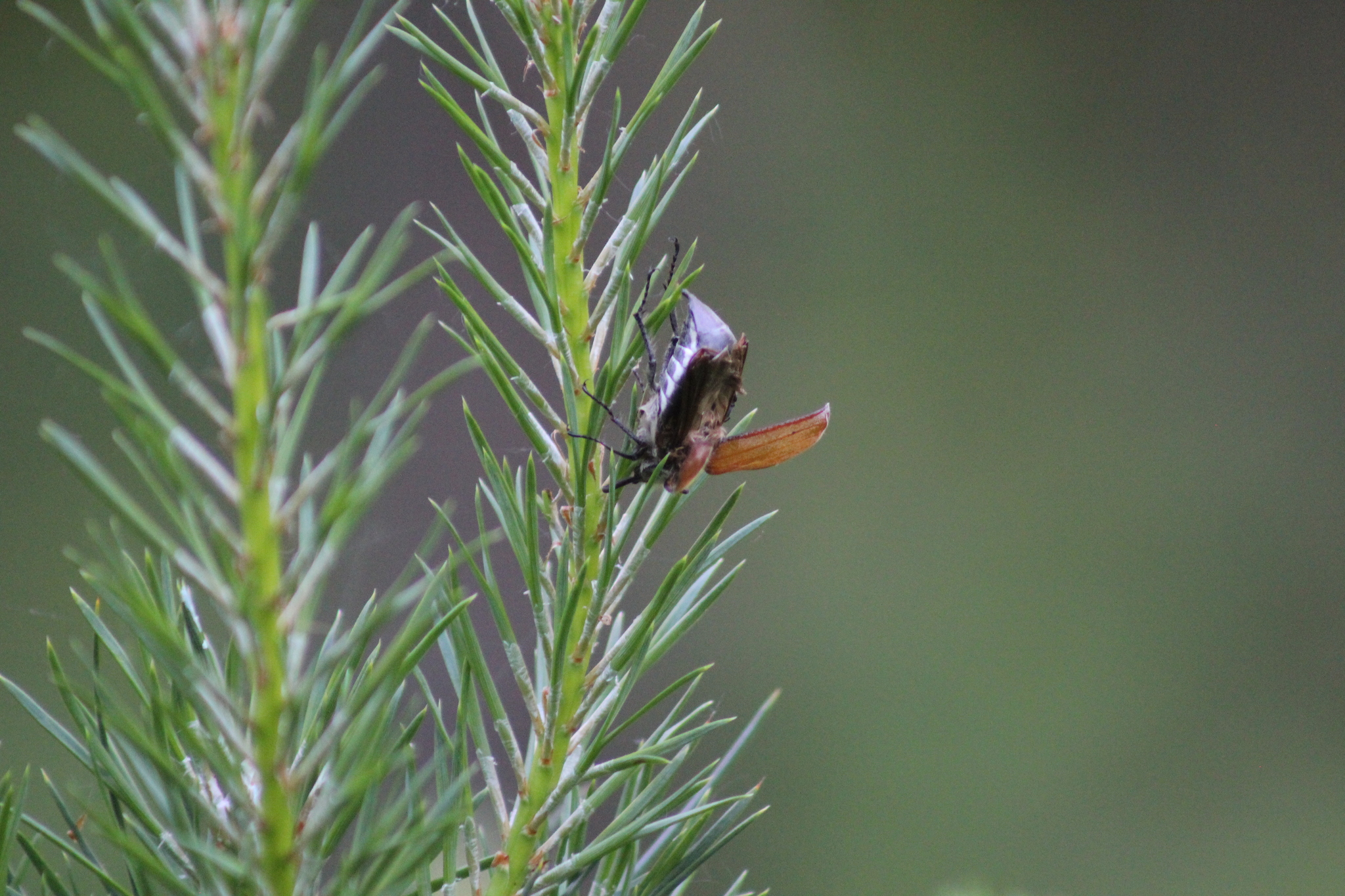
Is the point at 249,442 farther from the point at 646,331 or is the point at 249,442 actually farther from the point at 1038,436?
the point at 1038,436

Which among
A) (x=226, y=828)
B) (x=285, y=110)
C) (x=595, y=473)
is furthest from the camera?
(x=285, y=110)

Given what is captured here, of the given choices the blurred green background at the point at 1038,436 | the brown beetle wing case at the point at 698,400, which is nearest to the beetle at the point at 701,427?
the brown beetle wing case at the point at 698,400

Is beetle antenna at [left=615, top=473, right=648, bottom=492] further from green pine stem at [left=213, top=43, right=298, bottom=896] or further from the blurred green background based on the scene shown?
the blurred green background

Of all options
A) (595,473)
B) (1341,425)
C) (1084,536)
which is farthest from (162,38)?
(1341,425)

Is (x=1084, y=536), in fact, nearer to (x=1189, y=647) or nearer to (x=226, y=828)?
(x=1189, y=647)

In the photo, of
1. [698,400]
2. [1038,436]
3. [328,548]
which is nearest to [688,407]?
[698,400]

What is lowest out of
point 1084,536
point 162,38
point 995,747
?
point 995,747

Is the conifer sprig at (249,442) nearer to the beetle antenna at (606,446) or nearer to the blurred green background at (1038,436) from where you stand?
the beetle antenna at (606,446)
